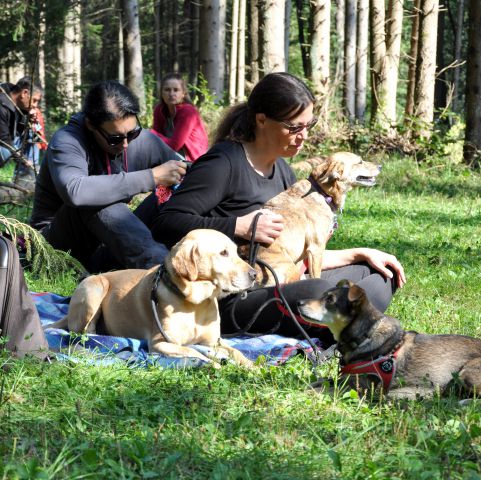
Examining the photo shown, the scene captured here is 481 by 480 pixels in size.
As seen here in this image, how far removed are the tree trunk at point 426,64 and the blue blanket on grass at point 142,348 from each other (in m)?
13.5

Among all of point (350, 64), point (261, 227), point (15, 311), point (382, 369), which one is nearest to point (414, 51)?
point (350, 64)

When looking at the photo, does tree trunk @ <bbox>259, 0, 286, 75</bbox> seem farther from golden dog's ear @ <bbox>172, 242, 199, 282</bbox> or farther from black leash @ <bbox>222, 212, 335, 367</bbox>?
golden dog's ear @ <bbox>172, 242, 199, 282</bbox>

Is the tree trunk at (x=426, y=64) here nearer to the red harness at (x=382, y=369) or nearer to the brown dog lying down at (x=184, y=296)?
the brown dog lying down at (x=184, y=296)

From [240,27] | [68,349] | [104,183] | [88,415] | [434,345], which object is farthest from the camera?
[240,27]

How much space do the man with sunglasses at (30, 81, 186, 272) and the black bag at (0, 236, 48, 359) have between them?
83.8 inches

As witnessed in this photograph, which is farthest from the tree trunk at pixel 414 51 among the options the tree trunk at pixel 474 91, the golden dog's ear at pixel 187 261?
the golden dog's ear at pixel 187 261

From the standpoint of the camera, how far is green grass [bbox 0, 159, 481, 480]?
3332 mm

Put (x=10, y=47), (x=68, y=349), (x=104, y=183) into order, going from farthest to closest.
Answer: (x=10, y=47) → (x=104, y=183) → (x=68, y=349)

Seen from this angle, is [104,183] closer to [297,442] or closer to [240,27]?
[297,442]

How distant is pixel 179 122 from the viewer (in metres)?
14.1

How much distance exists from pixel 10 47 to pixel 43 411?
2349 cm

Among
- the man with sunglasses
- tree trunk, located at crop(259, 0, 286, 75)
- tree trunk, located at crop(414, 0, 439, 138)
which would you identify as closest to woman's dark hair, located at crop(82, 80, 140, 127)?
the man with sunglasses

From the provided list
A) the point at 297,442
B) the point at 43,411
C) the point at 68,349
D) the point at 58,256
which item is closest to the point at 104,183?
the point at 58,256

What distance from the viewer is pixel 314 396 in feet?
14.2
